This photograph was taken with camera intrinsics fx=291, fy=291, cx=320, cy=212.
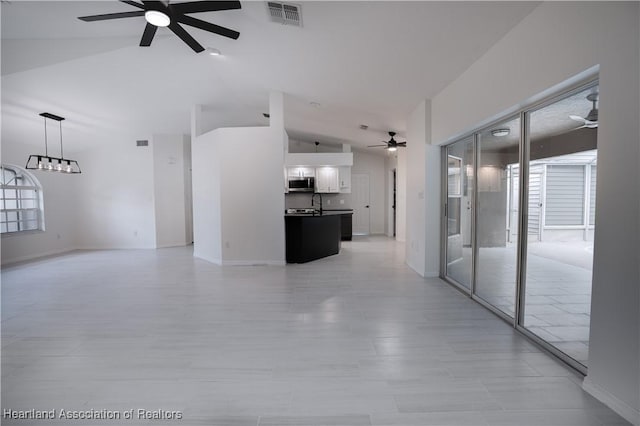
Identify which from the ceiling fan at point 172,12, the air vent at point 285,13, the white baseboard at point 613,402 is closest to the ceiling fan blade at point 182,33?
the ceiling fan at point 172,12

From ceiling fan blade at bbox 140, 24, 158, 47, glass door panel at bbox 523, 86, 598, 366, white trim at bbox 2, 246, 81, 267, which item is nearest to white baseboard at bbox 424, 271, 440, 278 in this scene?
glass door panel at bbox 523, 86, 598, 366

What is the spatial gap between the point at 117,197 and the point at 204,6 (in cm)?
677

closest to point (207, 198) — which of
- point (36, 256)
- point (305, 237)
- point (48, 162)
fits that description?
point (305, 237)

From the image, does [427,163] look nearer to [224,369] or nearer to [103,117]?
[224,369]

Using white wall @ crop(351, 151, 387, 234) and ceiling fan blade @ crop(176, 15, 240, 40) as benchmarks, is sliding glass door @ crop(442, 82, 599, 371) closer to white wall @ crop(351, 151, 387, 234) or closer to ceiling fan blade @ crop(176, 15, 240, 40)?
ceiling fan blade @ crop(176, 15, 240, 40)

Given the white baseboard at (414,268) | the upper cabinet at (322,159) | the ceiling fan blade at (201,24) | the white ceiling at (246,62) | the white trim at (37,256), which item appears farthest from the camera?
the upper cabinet at (322,159)

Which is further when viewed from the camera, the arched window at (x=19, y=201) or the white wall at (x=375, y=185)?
the white wall at (x=375, y=185)

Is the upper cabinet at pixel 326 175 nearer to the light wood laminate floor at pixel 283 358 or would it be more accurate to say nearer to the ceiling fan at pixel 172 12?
the light wood laminate floor at pixel 283 358

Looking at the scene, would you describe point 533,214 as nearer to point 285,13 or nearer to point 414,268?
point 414,268

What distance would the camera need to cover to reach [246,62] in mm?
4258

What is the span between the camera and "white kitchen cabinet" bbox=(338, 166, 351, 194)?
29.9 ft

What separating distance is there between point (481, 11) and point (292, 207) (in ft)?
25.9

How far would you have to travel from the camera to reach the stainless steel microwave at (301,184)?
8.85 metres

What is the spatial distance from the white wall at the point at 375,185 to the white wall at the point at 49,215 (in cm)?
801
